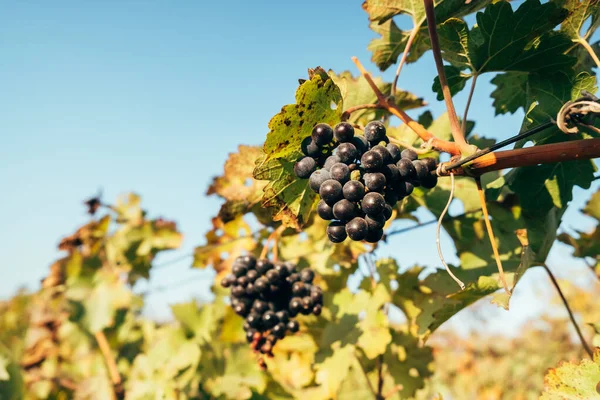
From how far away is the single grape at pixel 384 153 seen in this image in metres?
1.31

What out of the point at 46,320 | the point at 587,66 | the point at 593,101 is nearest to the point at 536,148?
the point at 593,101

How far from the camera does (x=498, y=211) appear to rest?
7.27 feet

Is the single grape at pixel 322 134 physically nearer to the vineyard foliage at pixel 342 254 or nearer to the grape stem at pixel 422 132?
the vineyard foliage at pixel 342 254

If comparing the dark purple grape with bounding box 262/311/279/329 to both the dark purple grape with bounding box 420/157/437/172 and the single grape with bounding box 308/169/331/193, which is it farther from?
the dark purple grape with bounding box 420/157/437/172

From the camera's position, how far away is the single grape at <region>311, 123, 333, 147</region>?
4.48ft

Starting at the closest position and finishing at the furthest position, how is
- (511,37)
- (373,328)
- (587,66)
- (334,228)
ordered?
(334,228) < (511,37) < (587,66) < (373,328)

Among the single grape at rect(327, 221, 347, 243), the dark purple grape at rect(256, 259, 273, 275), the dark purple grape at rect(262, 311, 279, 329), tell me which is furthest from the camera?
the dark purple grape at rect(256, 259, 273, 275)

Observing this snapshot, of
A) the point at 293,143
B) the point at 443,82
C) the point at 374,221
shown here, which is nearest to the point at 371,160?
the point at 374,221

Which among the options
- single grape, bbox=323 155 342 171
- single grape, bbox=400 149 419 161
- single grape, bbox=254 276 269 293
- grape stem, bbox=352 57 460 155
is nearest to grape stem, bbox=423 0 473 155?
grape stem, bbox=352 57 460 155

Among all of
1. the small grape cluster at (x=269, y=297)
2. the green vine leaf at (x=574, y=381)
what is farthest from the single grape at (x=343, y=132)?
the small grape cluster at (x=269, y=297)

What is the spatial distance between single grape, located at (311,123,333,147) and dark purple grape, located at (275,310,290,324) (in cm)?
117

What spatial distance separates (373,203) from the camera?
4.11ft

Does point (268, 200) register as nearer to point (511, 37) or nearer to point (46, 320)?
point (511, 37)

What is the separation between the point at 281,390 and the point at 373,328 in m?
1.01
